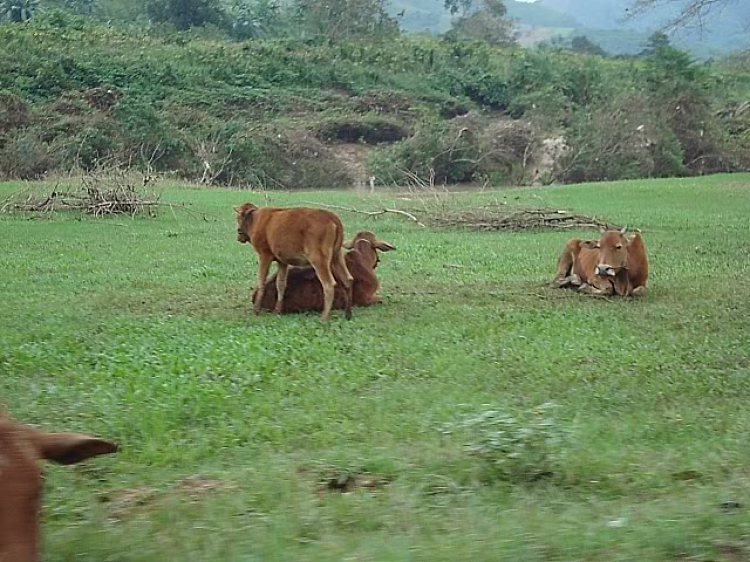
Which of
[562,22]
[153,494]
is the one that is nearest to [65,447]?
[153,494]

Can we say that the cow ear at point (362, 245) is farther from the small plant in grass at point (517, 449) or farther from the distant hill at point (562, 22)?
the distant hill at point (562, 22)

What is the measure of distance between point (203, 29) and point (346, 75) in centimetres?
1009

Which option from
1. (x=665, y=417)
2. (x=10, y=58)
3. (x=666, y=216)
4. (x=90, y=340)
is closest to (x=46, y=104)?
(x=10, y=58)

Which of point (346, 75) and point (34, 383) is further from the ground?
point (346, 75)

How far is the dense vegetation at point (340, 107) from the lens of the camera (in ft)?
123

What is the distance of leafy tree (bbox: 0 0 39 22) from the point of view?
54750 mm

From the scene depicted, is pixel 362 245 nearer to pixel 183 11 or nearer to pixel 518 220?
pixel 518 220

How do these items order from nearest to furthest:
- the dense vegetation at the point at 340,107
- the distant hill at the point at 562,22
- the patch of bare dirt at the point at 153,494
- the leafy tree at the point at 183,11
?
1. the patch of bare dirt at the point at 153,494
2. the dense vegetation at the point at 340,107
3. the leafy tree at the point at 183,11
4. the distant hill at the point at 562,22

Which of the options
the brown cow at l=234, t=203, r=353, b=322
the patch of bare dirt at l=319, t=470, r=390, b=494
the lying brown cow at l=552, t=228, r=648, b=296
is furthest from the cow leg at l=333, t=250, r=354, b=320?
the patch of bare dirt at l=319, t=470, r=390, b=494

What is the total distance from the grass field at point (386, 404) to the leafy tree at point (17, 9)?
42.1 meters

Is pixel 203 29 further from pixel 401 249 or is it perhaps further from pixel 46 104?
pixel 401 249

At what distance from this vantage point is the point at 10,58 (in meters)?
44.4

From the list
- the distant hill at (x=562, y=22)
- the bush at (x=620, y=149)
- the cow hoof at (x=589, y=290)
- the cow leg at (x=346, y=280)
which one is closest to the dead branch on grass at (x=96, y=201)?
the cow hoof at (x=589, y=290)

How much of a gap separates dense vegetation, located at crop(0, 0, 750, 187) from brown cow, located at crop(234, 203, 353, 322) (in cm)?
2129
